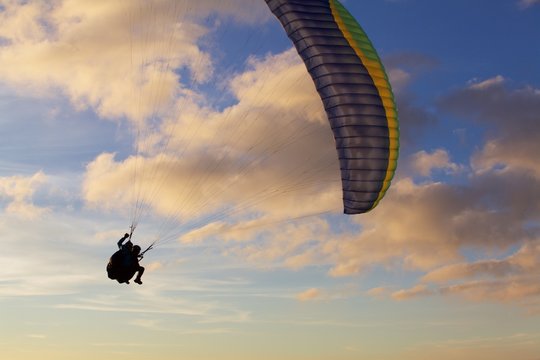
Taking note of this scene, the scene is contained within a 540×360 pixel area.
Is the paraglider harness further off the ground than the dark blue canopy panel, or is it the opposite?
the dark blue canopy panel

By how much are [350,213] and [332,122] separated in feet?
8.95

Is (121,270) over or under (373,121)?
under

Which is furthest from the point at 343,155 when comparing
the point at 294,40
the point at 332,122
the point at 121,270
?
the point at 121,270

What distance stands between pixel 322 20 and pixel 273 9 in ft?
5.00

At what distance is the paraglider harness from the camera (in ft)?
130

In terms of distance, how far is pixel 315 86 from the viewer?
127ft

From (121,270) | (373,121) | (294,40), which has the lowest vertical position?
(121,270)

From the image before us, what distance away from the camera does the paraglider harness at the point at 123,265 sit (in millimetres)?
39750

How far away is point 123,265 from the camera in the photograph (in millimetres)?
39750

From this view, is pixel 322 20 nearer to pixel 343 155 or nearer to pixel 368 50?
pixel 368 50

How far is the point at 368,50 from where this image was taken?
3900 centimetres

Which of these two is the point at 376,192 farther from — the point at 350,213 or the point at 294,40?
the point at 294,40

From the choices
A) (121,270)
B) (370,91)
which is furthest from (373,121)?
(121,270)

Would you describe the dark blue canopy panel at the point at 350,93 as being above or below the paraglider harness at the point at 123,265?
above
